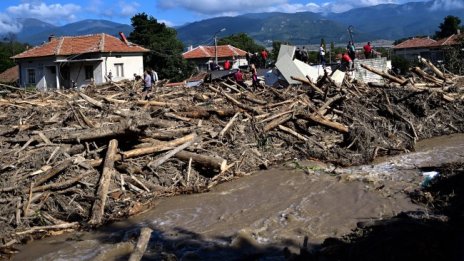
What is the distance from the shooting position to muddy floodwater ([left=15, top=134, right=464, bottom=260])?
6754mm

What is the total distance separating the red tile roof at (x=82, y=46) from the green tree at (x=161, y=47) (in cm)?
517

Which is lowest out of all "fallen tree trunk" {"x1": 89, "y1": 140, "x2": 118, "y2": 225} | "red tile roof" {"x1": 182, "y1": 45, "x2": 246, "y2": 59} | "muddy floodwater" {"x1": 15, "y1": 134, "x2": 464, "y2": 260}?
"muddy floodwater" {"x1": 15, "y1": 134, "x2": 464, "y2": 260}

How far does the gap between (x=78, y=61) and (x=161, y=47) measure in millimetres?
11808

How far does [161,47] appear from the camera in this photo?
1935 inches

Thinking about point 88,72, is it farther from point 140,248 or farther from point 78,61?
point 140,248

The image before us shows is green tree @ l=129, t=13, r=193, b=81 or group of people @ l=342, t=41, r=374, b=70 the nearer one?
group of people @ l=342, t=41, r=374, b=70

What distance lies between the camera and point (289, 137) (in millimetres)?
12266

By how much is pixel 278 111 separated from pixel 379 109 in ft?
11.9

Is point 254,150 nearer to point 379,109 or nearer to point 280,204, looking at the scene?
point 280,204

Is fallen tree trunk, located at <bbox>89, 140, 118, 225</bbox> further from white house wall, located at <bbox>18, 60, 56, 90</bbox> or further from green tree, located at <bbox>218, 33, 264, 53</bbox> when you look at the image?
green tree, located at <bbox>218, 33, 264, 53</bbox>

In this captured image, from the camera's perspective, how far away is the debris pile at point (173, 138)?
8.19 m

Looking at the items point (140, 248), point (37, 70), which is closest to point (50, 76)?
point (37, 70)

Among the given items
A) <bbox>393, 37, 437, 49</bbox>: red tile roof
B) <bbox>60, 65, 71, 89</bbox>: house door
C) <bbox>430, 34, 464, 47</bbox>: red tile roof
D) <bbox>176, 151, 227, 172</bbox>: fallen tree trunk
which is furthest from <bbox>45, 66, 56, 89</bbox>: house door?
<bbox>393, 37, 437, 49</bbox>: red tile roof

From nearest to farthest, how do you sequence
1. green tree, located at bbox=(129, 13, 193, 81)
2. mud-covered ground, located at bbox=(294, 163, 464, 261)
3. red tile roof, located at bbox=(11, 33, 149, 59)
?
mud-covered ground, located at bbox=(294, 163, 464, 261), red tile roof, located at bbox=(11, 33, 149, 59), green tree, located at bbox=(129, 13, 193, 81)
